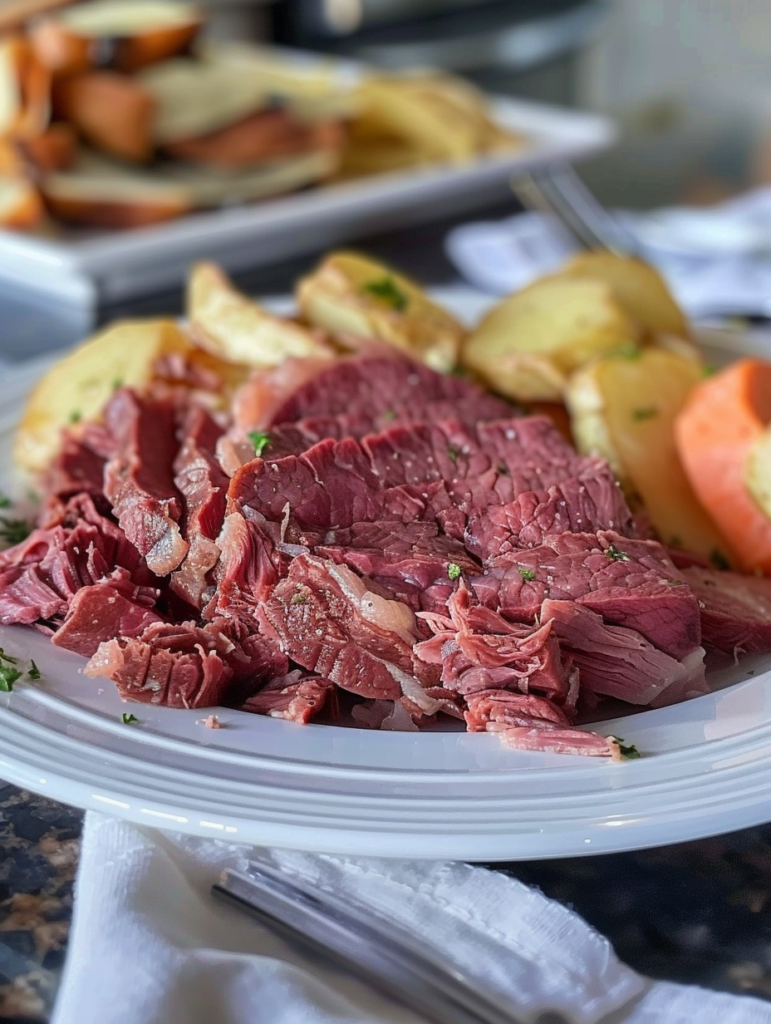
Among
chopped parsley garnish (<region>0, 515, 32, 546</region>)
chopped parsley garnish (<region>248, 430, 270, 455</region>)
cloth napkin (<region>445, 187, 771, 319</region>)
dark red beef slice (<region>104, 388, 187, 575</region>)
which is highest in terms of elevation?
chopped parsley garnish (<region>248, 430, 270, 455</region>)

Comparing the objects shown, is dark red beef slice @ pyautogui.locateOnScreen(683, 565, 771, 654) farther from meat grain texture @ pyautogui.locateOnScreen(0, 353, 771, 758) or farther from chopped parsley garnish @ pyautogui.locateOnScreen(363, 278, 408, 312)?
chopped parsley garnish @ pyautogui.locateOnScreen(363, 278, 408, 312)

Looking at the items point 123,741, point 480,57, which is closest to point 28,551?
point 123,741

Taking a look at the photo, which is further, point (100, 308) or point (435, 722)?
point (100, 308)

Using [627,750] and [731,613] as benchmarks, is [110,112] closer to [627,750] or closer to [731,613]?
[731,613]

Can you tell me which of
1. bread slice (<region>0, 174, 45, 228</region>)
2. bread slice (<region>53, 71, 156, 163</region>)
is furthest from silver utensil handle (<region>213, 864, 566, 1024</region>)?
bread slice (<region>53, 71, 156, 163</region>)

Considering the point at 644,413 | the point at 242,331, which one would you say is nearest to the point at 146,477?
the point at 242,331

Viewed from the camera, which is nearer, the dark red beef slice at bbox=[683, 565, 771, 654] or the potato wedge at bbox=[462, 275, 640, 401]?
the dark red beef slice at bbox=[683, 565, 771, 654]

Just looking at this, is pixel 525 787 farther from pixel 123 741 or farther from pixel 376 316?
pixel 376 316
